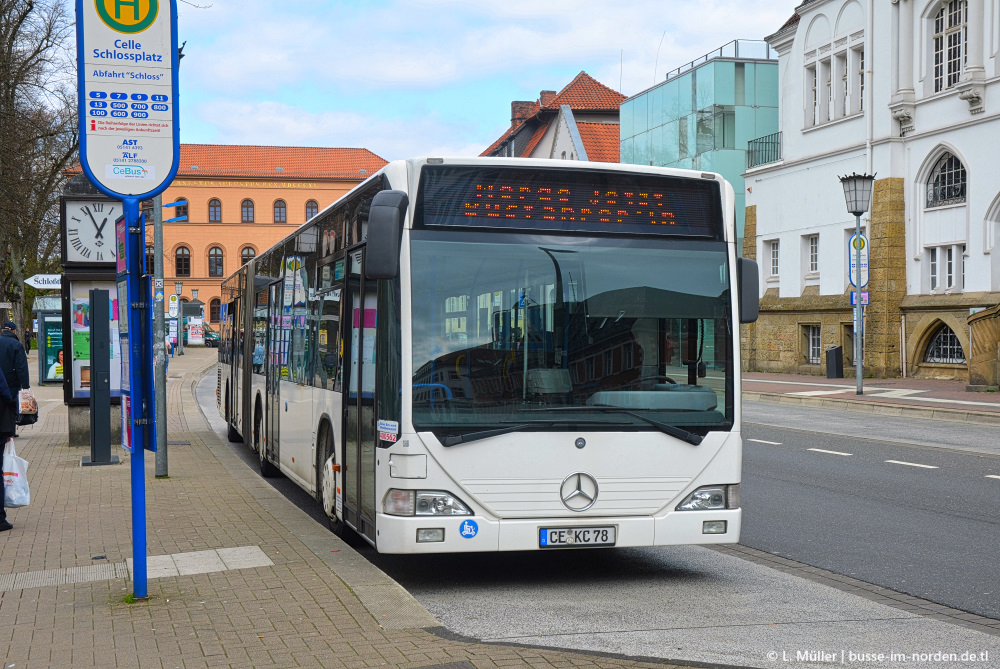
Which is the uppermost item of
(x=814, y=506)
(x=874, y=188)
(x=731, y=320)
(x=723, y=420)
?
(x=874, y=188)

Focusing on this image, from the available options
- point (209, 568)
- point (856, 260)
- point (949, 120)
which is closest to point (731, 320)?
point (209, 568)

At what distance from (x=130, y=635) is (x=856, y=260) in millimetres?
24368

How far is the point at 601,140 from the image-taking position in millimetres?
63156

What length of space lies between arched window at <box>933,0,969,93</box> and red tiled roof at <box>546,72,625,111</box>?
1446 inches

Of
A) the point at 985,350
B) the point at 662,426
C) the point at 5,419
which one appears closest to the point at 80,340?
the point at 5,419

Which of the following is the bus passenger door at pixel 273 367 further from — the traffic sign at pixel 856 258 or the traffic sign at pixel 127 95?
the traffic sign at pixel 856 258

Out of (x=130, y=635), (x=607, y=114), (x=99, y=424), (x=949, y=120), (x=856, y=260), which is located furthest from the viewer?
(x=607, y=114)

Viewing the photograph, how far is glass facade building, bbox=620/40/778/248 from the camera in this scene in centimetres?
4438

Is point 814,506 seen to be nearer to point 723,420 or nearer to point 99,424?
point 723,420

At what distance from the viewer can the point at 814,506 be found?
36.8 feet

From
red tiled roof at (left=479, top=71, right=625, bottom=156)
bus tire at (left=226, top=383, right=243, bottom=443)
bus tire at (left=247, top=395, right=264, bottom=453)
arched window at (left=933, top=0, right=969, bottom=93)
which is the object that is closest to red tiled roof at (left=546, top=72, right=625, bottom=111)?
red tiled roof at (left=479, top=71, right=625, bottom=156)

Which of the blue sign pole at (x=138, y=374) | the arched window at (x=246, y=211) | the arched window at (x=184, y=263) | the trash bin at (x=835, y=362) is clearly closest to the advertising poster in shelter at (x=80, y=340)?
the blue sign pole at (x=138, y=374)

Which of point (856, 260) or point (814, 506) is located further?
point (856, 260)

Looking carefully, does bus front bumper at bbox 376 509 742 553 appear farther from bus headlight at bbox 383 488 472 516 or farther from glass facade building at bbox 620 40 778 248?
glass facade building at bbox 620 40 778 248
